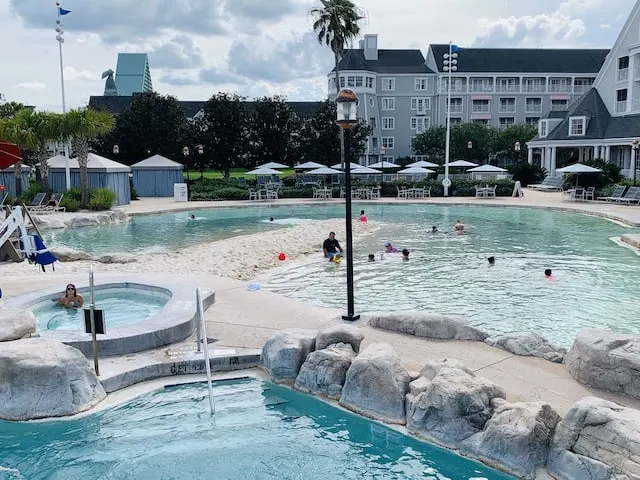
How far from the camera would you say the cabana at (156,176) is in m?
44.0

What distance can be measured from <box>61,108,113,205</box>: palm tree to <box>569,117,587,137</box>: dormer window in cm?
3411

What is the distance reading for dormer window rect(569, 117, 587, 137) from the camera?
46.9 m

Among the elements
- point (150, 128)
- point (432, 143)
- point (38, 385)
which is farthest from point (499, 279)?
point (432, 143)

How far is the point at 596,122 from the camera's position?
4694 cm

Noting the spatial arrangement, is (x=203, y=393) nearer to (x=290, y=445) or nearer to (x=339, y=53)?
(x=290, y=445)

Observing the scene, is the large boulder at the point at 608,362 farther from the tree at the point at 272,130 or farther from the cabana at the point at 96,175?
the tree at the point at 272,130

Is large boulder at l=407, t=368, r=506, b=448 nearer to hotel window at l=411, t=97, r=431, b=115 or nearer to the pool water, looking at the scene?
the pool water

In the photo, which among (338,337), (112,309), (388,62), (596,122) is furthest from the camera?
(388,62)

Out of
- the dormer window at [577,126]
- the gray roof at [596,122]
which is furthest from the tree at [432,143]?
the dormer window at [577,126]

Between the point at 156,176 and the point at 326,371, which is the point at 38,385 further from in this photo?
the point at 156,176

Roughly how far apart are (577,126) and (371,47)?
29.8 meters

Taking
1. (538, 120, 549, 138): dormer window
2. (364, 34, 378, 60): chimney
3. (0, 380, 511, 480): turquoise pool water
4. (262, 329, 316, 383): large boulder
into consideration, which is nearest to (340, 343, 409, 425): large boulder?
(0, 380, 511, 480): turquoise pool water

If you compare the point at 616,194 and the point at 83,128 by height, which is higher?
the point at 83,128

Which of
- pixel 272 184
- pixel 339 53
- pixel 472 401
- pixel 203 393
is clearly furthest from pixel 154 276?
pixel 339 53
